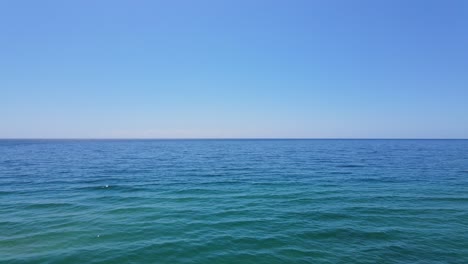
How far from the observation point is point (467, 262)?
11.1m

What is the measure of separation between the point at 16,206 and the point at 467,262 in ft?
92.3

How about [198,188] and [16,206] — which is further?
[198,188]

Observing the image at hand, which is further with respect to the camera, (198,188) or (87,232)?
(198,188)

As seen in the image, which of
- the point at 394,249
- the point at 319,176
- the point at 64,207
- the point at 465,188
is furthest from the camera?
the point at 319,176

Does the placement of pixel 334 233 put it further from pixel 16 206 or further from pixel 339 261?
pixel 16 206

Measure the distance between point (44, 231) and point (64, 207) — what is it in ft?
16.6

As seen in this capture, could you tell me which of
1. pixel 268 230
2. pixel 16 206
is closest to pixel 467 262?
pixel 268 230

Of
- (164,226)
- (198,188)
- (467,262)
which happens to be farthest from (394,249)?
(198,188)

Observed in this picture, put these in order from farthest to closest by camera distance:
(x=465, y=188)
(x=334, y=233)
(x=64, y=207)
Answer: (x=465, y=188)
(x=64, y=207)
(x=334, y=233)

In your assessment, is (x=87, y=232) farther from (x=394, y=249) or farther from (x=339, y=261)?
(x=394, y=249)

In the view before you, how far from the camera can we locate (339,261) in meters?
11.2

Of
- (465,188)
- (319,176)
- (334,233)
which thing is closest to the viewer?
(334,233)

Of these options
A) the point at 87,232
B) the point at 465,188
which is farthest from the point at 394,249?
the point at 465,188

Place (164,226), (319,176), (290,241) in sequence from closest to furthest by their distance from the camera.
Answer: (290,241) → (164,226) → (319,176)
